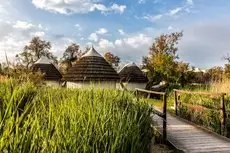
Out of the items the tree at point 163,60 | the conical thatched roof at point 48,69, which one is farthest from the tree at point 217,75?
the conical thatched roof at point 48,69

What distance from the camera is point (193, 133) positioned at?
966cm

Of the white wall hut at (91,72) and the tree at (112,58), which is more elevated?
the tree at (112,58)

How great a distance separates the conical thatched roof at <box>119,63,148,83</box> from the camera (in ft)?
103

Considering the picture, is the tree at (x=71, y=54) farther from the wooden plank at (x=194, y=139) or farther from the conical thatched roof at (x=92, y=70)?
the wooden plank at (x=194, y=139)

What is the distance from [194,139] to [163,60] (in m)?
24.6

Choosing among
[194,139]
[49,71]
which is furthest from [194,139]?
[49,71]

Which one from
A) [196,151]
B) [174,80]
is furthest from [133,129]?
[174,80]

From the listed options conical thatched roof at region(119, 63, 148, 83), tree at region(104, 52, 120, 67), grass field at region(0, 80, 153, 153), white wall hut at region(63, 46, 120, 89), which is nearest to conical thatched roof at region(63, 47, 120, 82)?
white wall hut at region(63, 46, 120, 89)

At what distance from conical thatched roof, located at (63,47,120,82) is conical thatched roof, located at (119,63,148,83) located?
7.58 meters

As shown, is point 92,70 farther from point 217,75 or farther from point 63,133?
point 63,133

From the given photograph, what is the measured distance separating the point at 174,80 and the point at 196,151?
23.9 metres

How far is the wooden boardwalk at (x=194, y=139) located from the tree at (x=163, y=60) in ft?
68.2

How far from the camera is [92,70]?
888 inches

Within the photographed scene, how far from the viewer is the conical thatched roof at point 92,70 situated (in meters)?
22.4
